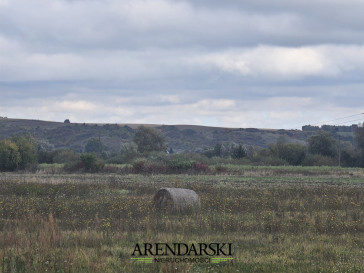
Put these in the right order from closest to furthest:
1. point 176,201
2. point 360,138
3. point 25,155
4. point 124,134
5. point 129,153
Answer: point 176,201 → point 25,155 → point 360,138 → point 129,153 → point 124,134

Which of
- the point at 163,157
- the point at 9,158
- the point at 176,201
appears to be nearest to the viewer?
the point at 176,201

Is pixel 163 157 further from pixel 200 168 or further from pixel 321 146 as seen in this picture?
pixel 321 146

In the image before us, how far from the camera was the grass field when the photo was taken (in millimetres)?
11297

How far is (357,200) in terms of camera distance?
25344mm

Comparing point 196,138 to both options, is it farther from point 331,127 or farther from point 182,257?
point 182,257

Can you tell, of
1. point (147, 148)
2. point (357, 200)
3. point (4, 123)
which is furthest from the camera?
point (4, 123)

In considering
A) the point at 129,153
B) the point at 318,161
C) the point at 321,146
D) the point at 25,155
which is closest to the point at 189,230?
the point at 25,155

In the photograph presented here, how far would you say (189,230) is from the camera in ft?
52.9

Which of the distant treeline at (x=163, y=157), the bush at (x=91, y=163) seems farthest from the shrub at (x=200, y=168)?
the bush at (x=91, y=163)

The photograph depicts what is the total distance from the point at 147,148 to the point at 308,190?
64115 millimetres

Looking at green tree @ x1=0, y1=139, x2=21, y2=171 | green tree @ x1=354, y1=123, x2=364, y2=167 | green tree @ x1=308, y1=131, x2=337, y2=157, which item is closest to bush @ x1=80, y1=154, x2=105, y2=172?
green tree @ x1=0, y1=139, x2=21, y2=171

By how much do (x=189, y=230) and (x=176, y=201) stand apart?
580 centimetres

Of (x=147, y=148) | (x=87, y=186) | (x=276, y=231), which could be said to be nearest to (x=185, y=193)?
(x=276, y=231)

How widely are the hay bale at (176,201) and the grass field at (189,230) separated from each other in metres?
0.52
